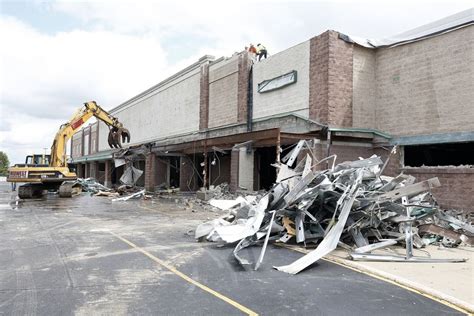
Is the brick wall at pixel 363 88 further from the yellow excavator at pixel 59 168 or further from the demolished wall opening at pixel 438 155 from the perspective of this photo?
the yellow excavator at pixel 59 168

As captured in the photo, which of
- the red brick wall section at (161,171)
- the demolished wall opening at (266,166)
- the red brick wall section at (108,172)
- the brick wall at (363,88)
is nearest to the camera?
the brick wall at (363,88)

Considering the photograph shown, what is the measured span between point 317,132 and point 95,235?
11.3 m

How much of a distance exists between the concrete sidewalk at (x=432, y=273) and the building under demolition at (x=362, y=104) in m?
7.59

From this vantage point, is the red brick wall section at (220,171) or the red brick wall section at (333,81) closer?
the red brick wall section at (333,81)

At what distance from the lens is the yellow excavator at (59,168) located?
75.7ft

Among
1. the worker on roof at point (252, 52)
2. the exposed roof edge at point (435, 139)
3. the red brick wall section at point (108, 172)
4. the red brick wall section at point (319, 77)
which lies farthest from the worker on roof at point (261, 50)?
the red brick wall section at point (108, 172)

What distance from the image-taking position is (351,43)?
18812 millimetres

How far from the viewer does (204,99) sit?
95.5 feet

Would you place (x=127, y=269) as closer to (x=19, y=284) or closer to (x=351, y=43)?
(x=19, y=284)

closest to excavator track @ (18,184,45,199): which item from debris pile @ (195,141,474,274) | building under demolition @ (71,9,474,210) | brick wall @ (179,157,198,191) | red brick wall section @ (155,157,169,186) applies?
red brick wall section @ (155,157,169,186)

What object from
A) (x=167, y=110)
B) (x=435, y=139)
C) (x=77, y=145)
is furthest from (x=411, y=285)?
(x=77, y=145)

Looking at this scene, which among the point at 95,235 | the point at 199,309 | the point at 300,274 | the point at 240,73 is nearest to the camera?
the point at 199,309

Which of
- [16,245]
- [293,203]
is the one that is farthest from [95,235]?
[293,203]

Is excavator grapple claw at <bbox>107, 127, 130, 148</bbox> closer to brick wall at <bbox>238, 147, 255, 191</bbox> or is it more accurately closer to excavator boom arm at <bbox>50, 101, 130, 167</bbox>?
excavator boom arm at <bbox>50, 101, 130, 167</bbox>
